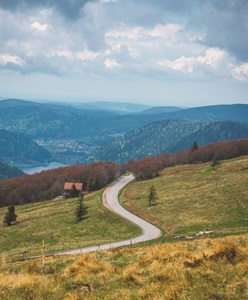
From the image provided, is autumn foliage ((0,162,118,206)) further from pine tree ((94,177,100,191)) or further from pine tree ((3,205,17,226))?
pine tree ((3,205,17,226))

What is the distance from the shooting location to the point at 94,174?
131 metres

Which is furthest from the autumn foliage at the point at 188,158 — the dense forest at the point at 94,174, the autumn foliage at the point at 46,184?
the autumn foliage at the point at 46,184

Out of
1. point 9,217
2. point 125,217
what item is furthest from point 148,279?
point 9,217

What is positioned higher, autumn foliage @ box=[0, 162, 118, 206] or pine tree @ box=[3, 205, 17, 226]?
pine tree @ box=[3, 205, 17, 226]

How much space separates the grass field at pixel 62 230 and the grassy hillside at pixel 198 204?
668cm

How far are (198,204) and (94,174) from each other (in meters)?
77.9

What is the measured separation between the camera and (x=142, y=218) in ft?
198

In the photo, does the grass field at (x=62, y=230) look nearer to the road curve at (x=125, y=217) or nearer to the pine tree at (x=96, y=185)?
the road curve at (x=125, y=217)

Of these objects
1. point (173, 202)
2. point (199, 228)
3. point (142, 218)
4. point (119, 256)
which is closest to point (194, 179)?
point (173, 202)

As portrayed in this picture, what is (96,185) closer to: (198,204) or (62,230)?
(62,230)

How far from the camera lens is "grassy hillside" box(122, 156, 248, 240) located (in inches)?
1726

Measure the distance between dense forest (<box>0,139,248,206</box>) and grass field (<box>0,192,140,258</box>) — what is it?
1851 inches

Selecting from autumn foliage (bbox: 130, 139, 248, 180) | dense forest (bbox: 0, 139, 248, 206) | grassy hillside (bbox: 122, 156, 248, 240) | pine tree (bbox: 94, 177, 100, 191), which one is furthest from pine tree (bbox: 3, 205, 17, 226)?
autumn foliage (bbox: 130, 139, 248, 180)

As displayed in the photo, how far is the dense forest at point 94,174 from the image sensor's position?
123 m
